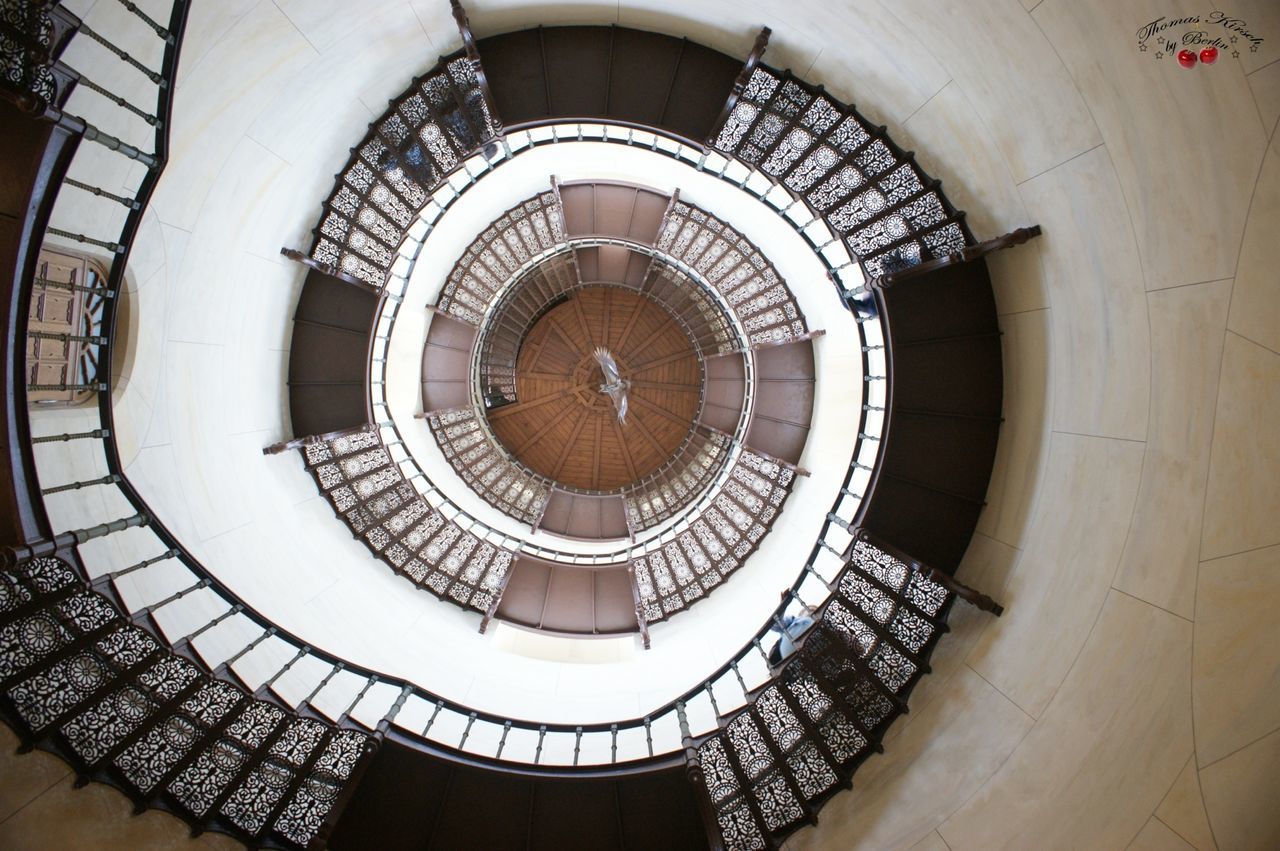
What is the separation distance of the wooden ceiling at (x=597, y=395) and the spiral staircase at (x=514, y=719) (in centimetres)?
593

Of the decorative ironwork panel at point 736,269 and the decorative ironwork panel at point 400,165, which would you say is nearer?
the decorative ironwork panel at point 400,165

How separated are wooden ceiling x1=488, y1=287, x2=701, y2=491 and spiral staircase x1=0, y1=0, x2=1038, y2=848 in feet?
19.4

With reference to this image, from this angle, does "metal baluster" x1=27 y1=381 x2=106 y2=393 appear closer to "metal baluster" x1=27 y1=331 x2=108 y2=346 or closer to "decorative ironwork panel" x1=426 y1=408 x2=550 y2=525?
"metal baluster" x1=27 y1=331 x2=108 y2=346

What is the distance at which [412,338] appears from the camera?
10.7 meters

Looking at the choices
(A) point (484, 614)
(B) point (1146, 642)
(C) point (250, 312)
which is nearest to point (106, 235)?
(C) point (250, 312)

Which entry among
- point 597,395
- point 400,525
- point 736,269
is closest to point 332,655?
point 400,525

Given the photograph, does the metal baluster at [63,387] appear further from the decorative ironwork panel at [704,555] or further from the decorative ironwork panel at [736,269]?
the decorative ironwork panel at [736,269]

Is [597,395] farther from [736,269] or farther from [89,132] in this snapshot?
[89,132]

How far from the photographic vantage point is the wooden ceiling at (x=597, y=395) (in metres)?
14.2

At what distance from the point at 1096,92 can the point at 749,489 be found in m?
7.75

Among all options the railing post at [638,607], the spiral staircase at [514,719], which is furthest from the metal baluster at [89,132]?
the railing post at [638,607]

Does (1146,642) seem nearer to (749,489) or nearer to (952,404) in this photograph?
(952,404)

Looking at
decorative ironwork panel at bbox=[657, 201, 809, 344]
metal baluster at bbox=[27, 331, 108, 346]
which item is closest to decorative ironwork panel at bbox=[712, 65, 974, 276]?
decorative ironwork panel at bbox=[657, 201, 809, 344]

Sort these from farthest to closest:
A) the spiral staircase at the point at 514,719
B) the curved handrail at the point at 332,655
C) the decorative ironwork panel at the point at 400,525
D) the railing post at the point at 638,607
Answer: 1. the railing post at the point at 638,607
2. the decorative ironwork panel at the point at 400,525
3. the curved handrail at the point at 332,655
4. the spiral staircase at the point at 514,719
